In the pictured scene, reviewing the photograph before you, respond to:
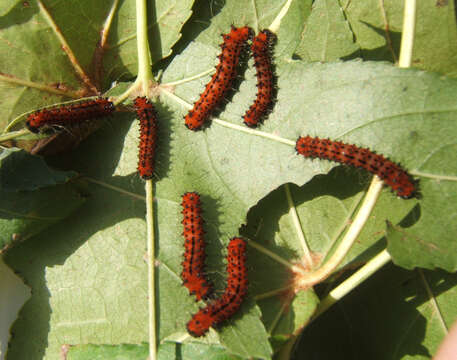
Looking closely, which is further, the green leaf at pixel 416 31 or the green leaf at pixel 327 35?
the green leaf at pixel 327 35

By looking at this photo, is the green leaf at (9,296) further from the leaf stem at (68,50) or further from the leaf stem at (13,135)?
the leaf stem at (68,50)

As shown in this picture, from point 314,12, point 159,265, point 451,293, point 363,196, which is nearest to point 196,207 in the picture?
point 159,265

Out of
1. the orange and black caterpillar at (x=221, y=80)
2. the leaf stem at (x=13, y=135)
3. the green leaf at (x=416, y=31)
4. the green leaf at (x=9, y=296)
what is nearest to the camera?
the green leaf at (x=416, y=31)

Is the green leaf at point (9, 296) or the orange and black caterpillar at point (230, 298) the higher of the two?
the orange and black caterpillar at point (230, 298)

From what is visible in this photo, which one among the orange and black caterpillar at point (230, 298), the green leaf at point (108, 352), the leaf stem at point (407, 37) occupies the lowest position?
the green leaf at point (108, 352)

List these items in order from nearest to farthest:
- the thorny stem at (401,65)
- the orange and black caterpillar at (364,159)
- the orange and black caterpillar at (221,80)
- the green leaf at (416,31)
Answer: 1. the orange and black caterpillar at (364,159)
2. the thorny stem at (401,65)
3. the green leaf at (416,31)
4. the orange and black caterpillar at (221,80)

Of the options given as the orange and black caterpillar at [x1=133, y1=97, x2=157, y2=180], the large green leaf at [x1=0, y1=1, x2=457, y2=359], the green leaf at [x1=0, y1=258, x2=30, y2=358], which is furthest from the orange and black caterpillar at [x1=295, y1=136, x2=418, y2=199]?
the green leaf at [x1=0, y1=258, x2=30, y2=358]

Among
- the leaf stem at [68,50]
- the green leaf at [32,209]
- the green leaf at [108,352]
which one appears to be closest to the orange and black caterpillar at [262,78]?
→ the leaf stem at [68,50]

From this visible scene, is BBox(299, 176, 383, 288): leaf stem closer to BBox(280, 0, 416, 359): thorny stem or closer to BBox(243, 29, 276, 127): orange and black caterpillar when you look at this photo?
BBox(280, 0, 416, 359): thorny stem
